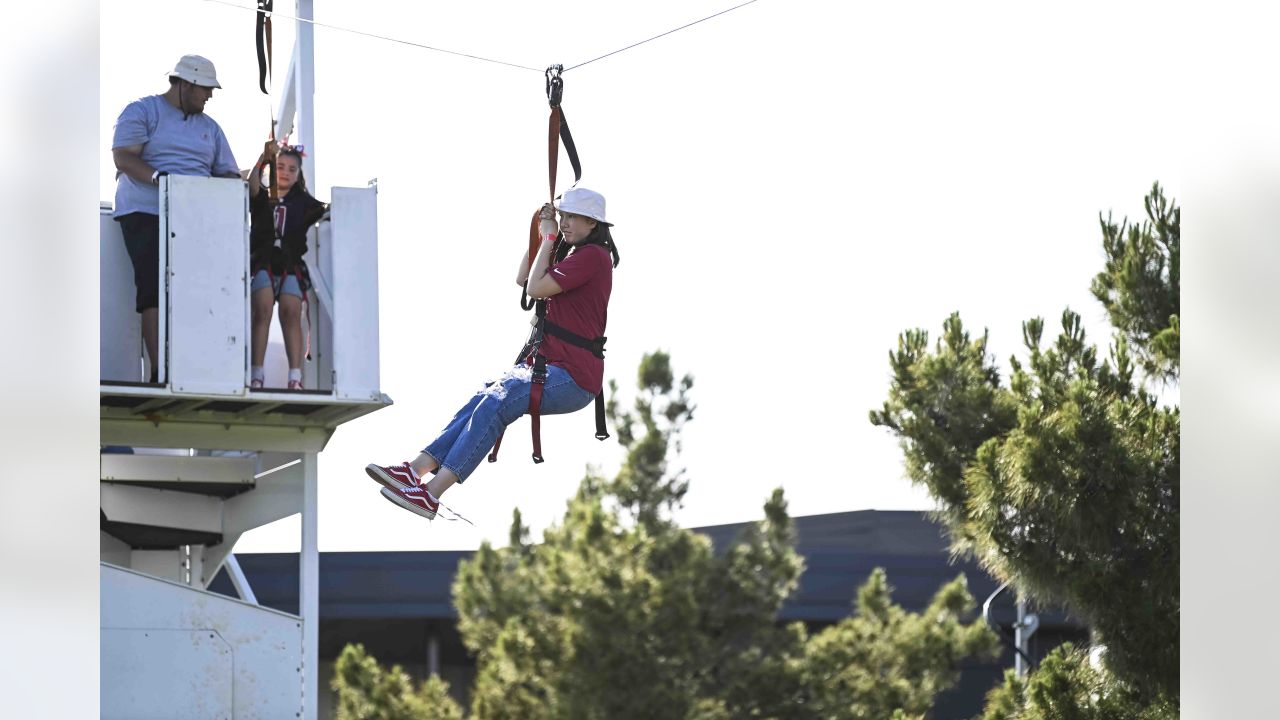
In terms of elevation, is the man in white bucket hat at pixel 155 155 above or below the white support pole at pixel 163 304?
above

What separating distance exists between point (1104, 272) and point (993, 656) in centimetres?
657

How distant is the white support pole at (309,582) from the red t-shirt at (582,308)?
435 cm

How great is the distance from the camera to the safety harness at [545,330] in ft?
26.9

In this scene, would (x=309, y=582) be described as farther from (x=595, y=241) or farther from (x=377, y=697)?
(x=377, y=697)

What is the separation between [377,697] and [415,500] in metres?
15.7

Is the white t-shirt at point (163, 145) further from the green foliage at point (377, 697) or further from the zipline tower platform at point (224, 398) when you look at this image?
the green foliage at point (377, 697)

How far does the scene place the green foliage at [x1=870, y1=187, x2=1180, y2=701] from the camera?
14547 mm

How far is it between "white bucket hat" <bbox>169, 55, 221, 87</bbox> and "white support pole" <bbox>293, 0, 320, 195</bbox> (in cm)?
165

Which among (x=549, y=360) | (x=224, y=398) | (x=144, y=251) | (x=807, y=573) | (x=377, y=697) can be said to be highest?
(x=144, y=251)

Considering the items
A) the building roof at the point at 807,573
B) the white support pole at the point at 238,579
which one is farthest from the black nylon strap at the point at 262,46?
the building roof at the point at 807,573

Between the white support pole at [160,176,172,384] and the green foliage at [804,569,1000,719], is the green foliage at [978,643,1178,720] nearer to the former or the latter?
the green foliage at [804,569,1000,719]

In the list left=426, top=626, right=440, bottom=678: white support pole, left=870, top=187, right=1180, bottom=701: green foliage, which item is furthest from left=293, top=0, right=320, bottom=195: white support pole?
left=426, top=626, right=440, bottom=678: white support pole

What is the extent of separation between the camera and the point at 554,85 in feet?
27.5

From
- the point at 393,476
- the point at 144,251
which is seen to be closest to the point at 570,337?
the point at 393,476
